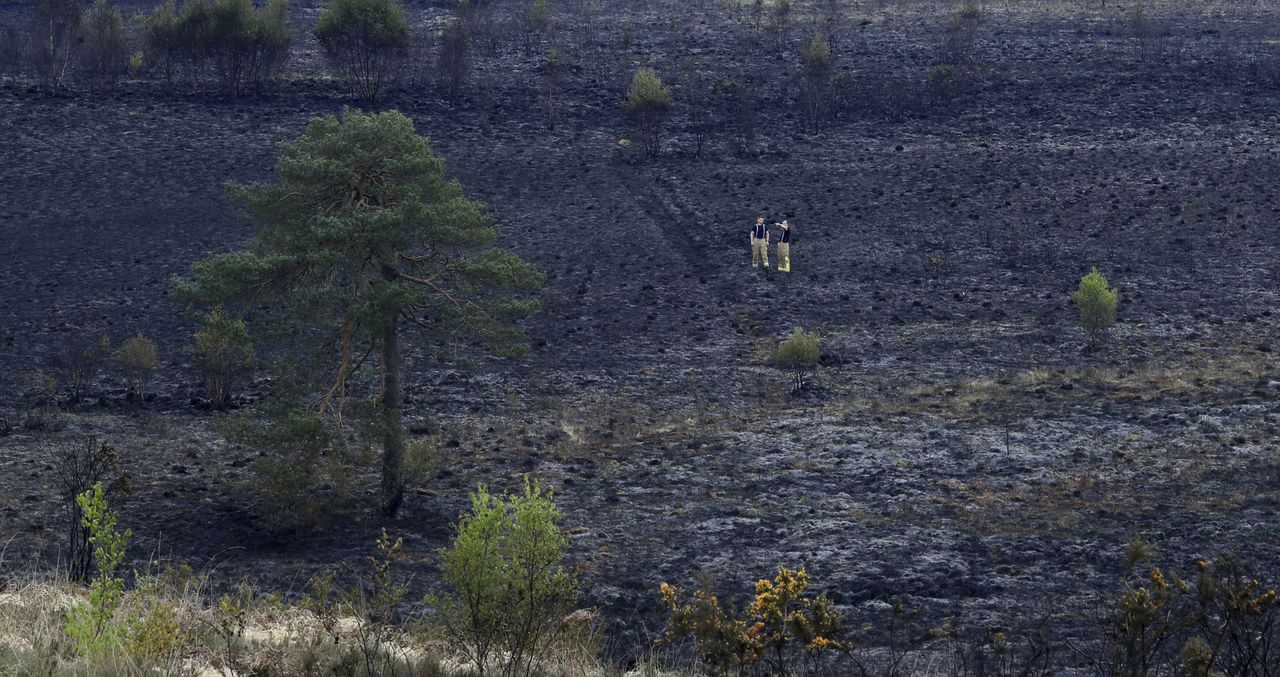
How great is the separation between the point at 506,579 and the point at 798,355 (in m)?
14.0

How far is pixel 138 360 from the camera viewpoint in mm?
21047

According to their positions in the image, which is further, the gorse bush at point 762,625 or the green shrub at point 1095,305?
the green shrub at point 1095,305

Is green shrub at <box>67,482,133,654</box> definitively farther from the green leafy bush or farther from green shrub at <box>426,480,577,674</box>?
the green leafy bush

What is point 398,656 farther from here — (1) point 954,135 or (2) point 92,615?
(1) point 954,135

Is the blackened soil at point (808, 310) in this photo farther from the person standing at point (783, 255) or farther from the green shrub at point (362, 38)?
the green shrub at point (362, 38)

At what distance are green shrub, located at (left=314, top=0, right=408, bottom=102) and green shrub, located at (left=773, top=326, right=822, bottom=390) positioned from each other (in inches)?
793

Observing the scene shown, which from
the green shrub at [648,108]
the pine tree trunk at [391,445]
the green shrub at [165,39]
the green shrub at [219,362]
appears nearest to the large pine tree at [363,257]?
the pine tree trunk at [391,445]

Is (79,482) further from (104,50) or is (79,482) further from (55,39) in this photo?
(55,39)

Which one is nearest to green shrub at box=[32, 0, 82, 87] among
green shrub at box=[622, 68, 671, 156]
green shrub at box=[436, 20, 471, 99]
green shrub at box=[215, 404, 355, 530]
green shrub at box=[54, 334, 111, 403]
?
green shrub at box=[436, 20, 471, 99]

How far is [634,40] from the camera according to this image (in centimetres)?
4316

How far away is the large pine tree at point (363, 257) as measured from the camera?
14.5 m

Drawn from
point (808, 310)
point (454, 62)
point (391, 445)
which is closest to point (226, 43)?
point (454, 62)

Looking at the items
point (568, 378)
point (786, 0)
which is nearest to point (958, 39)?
point (786, 0)

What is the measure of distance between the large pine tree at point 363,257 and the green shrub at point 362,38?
2239cm
